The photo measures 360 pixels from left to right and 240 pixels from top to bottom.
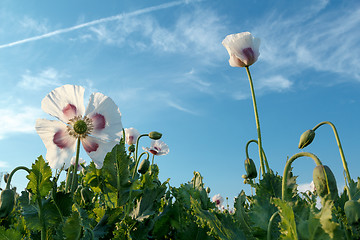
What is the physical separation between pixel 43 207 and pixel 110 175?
0.99ft

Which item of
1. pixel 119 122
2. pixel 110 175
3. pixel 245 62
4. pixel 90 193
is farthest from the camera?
pixel 245 62

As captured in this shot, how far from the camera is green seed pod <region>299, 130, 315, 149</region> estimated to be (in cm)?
159

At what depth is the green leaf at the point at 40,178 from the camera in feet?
4.26

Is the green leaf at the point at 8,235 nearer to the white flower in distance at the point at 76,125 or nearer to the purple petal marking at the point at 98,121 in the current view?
the white flower in distance at the point at 76,125

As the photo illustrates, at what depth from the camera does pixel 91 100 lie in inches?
66.2

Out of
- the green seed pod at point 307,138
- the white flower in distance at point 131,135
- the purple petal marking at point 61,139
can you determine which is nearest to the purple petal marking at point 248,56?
the green seed pod at point 307,138

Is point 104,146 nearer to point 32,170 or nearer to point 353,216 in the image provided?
point 32,170

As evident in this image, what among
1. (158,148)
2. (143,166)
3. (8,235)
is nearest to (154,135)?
(143,166)

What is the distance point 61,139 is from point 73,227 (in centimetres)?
75

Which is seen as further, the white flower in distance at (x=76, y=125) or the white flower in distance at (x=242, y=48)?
the white flower in distance at (x=242, y=48)

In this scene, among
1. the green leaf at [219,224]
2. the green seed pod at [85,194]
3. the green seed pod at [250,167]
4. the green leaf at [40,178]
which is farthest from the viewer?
the green seed pod at [250,167]

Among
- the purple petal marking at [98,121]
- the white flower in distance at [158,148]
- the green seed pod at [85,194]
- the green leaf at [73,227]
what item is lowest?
the green leaf at [73,227]

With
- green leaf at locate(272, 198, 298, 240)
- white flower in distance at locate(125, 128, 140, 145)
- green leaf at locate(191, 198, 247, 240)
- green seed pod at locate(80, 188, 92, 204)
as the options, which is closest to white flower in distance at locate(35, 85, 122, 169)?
green seed pod at locate(80, 188, 92, 204)

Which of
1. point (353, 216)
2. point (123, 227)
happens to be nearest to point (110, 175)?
point (123, 227)
